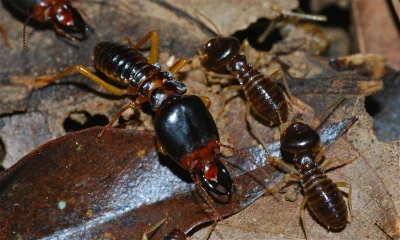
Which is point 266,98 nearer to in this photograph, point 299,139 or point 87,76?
point 299,139

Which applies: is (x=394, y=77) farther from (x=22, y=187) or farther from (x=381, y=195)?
(x=22, y=187)

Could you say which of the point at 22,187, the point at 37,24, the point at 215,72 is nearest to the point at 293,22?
the point at 215,72

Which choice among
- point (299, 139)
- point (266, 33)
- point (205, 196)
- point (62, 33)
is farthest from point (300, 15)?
point (62, 33)

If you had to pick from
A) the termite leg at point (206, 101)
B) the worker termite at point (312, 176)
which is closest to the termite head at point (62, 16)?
the termite leg at point (206, 101)

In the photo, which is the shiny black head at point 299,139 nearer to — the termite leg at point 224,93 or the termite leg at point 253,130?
the termite leg at point 253,130

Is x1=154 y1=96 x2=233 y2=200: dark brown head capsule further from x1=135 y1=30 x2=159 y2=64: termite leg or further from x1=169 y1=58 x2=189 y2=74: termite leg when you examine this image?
x1=135 y1=30 x2=159 y2=64: termite leg

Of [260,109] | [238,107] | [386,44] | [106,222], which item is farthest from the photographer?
[386,44]

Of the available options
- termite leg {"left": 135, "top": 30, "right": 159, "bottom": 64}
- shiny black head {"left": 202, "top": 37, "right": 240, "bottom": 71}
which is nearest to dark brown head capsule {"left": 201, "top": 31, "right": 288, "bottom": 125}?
shiny black head {"left": 202, "top": 37, "right": 240, "bottom": 71}
